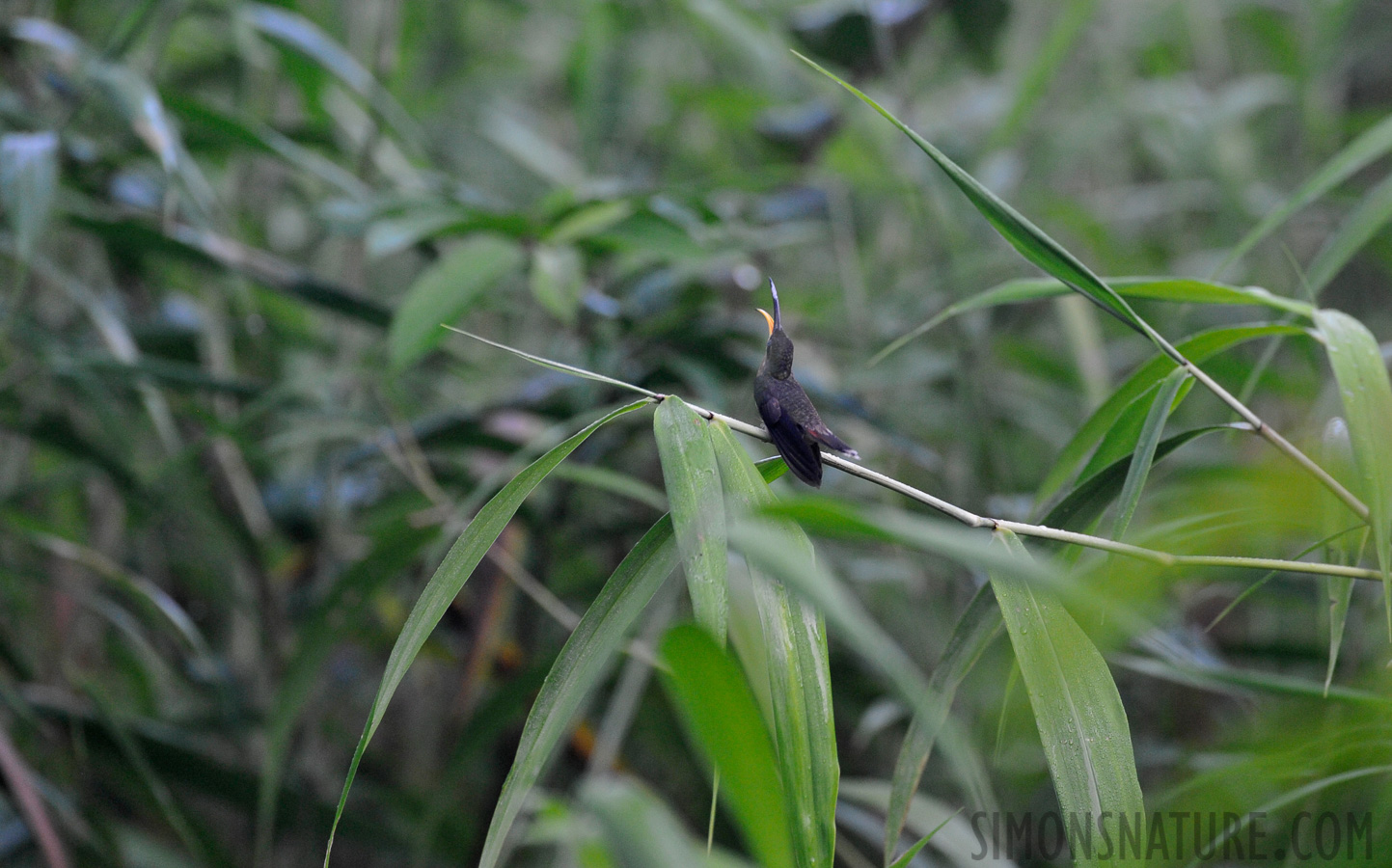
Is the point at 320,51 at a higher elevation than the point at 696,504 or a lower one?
higher

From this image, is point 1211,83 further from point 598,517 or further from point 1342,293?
point 598,517

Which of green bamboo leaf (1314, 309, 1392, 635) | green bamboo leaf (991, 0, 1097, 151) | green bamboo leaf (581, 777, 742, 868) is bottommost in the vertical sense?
green bamboo leaf (581, 777, 742, 868)

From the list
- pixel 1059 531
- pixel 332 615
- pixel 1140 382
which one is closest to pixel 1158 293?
pixel 1140 382

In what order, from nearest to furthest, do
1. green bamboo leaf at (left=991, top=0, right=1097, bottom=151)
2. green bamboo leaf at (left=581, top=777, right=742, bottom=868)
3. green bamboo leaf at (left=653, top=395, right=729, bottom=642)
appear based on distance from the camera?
green bamboo leaf at (left=581, top=777, right=742, bottom=868) < green bamboo leaf at (left=653, top=395, right=729, bottom=642) < green bamboo leaf at (left=991, top=0, right=1097, bottom=151)

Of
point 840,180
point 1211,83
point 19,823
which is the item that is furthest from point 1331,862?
point 1211,83

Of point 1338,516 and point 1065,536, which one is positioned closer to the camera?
point 1065,536

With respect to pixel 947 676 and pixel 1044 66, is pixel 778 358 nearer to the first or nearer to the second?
pixel 947 676

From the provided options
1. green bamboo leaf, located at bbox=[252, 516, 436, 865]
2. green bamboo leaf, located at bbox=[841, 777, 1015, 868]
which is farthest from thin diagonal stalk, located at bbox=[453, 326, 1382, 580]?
green bamboo leaf, located at bbox=[252, 516, 436, 865]

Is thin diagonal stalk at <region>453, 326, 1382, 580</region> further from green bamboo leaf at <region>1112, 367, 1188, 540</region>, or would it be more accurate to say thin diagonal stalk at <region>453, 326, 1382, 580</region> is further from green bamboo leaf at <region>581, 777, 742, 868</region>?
green bamboo leaf at <region>581, 777, 742, 868</region>
